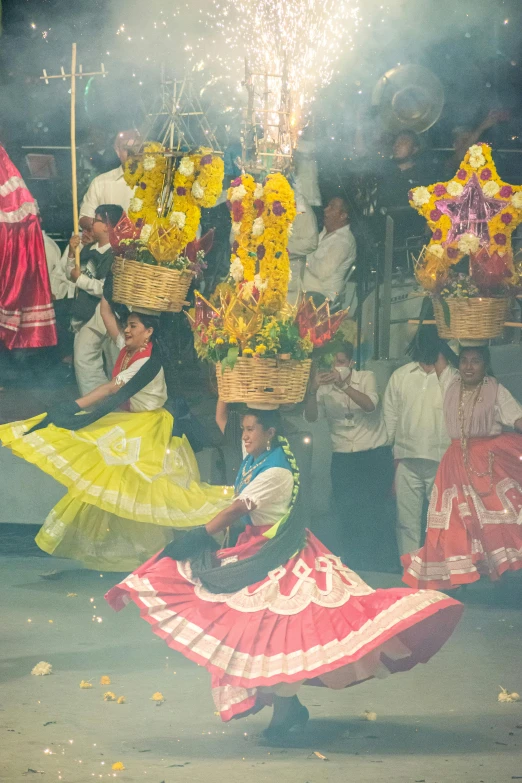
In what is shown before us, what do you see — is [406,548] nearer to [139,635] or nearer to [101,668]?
[139,635]

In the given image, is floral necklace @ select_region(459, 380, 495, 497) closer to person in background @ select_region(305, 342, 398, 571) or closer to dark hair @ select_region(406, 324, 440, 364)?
dark hair @ select_region(406, 324, 440, 364)

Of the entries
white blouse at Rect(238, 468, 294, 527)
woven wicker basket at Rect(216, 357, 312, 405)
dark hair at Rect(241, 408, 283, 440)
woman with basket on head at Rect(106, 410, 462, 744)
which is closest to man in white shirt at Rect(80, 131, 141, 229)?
woven wicker basket at Rect(216, 357, 312, 405)

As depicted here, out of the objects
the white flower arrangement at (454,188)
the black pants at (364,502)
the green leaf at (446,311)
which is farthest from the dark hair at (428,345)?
the white flower arrangement at (454,188)

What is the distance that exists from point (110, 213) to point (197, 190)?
3.80 feet

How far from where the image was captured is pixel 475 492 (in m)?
6.63

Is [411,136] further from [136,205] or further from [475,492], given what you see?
[475,492]

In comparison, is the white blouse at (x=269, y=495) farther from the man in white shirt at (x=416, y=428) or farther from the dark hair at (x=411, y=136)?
the dark hair at (x=411, y=136)

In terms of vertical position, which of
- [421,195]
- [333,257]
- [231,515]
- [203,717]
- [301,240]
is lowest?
[203,717]

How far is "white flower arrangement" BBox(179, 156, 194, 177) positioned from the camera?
6.43m

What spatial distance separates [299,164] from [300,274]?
75 centimetres

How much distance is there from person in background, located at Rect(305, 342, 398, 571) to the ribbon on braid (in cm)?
266

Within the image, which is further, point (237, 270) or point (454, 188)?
point (454, 188)

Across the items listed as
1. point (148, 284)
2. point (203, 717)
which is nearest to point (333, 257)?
point (148, 284)

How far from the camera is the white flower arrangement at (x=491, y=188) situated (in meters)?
6.54
